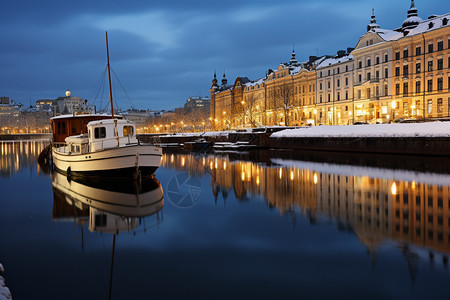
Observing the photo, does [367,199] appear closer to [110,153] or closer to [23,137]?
[110,153]

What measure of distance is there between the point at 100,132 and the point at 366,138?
92.9ft

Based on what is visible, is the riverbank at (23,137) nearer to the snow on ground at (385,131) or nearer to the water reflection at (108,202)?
the snow on ground at (385,131)

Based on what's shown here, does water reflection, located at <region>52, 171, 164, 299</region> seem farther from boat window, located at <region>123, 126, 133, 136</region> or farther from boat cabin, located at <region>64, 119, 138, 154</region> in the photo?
boat window, located at <region>123, 126, 133, 136</region>

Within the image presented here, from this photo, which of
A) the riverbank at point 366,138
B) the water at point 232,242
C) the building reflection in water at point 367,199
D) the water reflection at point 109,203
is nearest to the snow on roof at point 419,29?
the riverbank at point 366,138

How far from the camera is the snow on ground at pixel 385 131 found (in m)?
35.4

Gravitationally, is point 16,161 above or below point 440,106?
below

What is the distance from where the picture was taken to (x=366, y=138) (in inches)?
1642

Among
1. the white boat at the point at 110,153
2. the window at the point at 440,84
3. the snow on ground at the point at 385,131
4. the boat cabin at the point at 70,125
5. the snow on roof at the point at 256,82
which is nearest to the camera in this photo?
the white boat at the point at 110,153

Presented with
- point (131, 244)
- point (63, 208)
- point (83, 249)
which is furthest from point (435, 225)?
point (63, 208)

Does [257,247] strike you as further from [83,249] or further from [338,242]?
[83,249]

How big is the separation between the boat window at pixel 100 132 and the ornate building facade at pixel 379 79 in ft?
159

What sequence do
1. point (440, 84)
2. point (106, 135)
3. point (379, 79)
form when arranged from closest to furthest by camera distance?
point (106, 135) < point (440, 84) < point (379, 79)

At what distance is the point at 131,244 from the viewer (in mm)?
→ 10414

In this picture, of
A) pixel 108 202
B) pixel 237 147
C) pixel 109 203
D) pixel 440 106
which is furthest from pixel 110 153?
pixel 440 106
